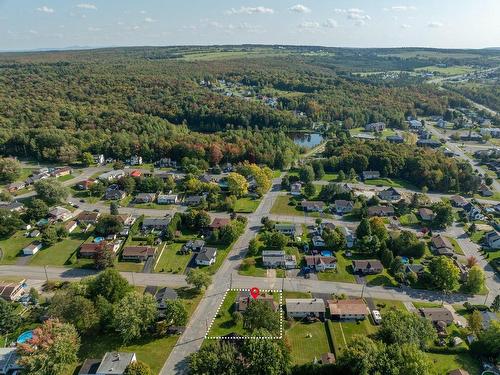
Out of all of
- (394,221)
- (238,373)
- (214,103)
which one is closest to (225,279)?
(238,373)

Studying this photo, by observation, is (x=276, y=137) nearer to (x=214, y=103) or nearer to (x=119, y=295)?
(x=214, y=103)

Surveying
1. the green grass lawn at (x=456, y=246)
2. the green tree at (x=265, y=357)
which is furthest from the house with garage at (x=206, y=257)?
the green grass lawn at (x=456, y=246)

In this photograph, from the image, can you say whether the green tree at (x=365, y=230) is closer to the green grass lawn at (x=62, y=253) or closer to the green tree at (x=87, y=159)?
the green grass lawn at (x=62, y=253)

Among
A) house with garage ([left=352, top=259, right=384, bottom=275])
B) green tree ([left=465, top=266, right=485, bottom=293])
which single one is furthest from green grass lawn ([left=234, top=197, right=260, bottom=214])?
green tree ([left=465, top=266, right=485, bottom=293])

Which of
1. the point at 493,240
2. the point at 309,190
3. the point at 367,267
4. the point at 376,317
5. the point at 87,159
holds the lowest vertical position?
the point at 376,317

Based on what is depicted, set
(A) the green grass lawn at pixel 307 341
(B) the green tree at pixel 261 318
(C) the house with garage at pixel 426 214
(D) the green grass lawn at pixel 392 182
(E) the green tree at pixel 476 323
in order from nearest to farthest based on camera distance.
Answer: (A) the green grass lawn at pixel 307 341, (B) the green tree at pixel 261 318, (E) the green tree at pixel 476 323, (C) the house with garage at pixel 426 214, (D) the green grass lawn at pixel 392 182

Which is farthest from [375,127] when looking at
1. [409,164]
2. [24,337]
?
[24,337]

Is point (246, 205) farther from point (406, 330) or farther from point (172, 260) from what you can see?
point (406, 330)

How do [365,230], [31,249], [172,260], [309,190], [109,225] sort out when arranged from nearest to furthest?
1. [172,260]
2. [31,249]
3. [365,230]
4. [109,225]
5. [309,190]
